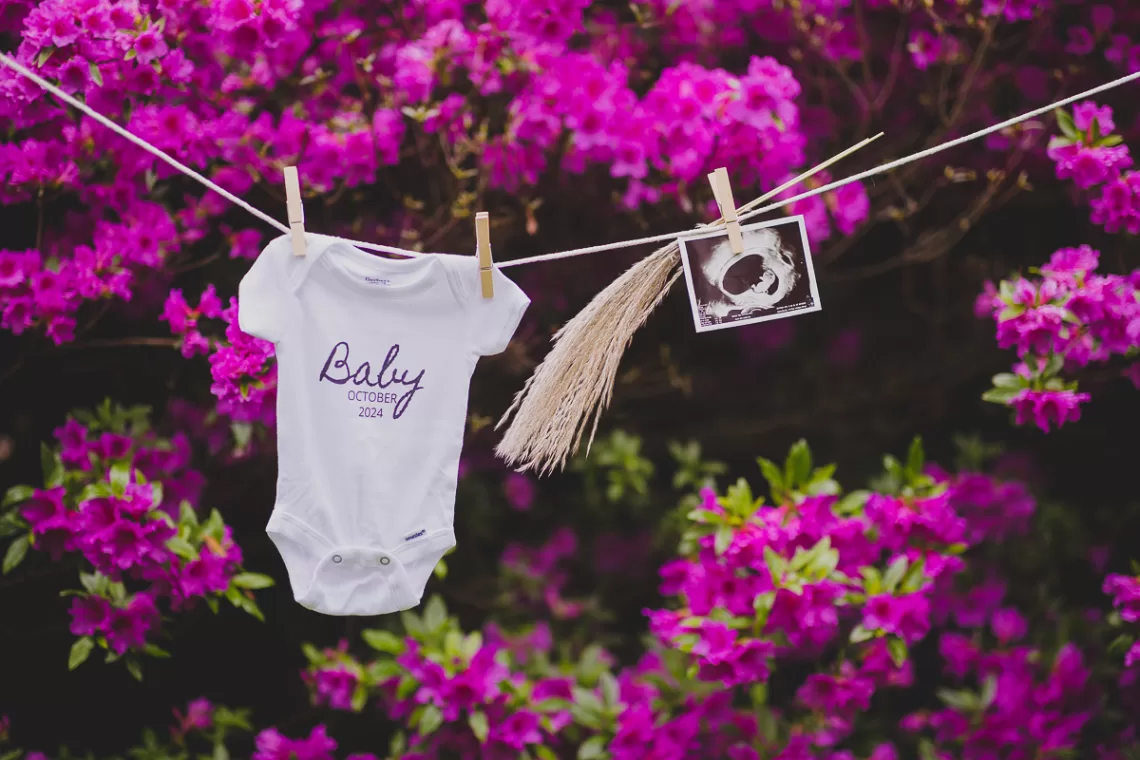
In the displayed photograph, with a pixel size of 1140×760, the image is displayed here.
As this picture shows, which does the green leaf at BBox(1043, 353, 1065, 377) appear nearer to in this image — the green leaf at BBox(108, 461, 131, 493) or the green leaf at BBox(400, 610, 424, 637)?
the green leaf at BBox(400, 610, 424, 637)

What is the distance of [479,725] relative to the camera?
7.06ft

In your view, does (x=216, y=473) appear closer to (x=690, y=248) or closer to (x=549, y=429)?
(x=549, y=429)

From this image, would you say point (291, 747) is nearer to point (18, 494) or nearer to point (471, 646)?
point (471, 646)

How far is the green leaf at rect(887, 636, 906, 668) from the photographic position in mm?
2076

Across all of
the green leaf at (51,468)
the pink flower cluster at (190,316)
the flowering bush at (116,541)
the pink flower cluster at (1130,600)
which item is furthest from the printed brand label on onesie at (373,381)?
the pink flower cluster at (1130,600)

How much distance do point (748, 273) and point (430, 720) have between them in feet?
3.83

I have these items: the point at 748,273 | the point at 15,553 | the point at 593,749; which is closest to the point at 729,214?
the point at 748,273

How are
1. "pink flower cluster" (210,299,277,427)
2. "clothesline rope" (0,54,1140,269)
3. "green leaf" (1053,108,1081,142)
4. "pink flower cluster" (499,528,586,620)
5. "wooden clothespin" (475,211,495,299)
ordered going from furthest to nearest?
"pink flower cluster" (499,528,586,620) < "green leaf" (1053,108,1081,142) < "pink flower cluster" (210,299,277,427) < "wooden clothespin" (475,211,495,299) < "clothesline rope" (0,54,1140,269)

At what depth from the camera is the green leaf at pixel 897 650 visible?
2.08 metres

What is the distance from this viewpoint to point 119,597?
1.97 meters

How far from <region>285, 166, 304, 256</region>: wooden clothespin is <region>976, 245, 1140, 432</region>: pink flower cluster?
133 centimetres

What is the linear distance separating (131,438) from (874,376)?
7.36ft

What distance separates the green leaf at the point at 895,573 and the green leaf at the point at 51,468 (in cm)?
166

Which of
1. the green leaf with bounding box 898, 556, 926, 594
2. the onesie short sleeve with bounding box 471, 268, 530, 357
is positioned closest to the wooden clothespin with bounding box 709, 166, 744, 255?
the onesie short sleeve with bounding box 471, 268, 530, 357
